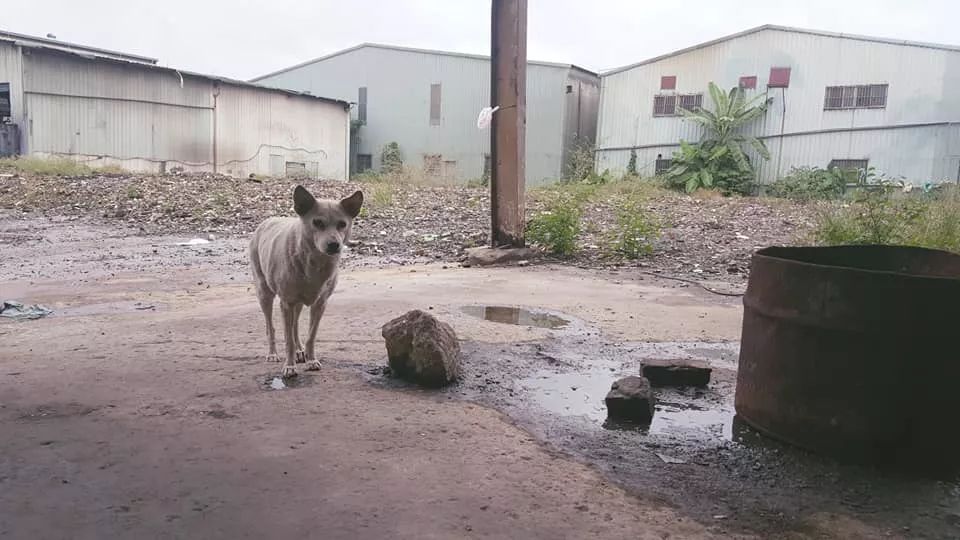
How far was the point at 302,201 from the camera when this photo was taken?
12.5 ft

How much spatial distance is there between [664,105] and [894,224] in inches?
745

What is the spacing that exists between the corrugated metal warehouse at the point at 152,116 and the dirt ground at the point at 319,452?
57.7 ft

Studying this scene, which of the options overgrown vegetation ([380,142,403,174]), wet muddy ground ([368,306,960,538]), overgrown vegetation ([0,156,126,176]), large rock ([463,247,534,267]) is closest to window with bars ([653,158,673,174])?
overgrown vegetation ([380,142,403,174])

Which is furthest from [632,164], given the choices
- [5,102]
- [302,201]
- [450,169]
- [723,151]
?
[302,201]

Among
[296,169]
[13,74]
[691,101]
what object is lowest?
[296,169]

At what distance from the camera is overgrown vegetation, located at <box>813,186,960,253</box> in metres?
7.05

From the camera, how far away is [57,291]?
698cm

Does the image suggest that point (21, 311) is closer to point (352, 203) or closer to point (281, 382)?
point (281, 382)

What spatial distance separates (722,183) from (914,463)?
69.9 ft

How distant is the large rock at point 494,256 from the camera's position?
912 centimetres

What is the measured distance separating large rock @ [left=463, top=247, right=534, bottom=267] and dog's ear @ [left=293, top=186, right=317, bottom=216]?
5337mm

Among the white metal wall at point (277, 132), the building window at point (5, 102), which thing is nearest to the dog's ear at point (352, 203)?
the building window at point (5, 102)

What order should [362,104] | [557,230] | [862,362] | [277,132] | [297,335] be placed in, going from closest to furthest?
[862,362] → [297,335] → [557,230] → [277,132] → [362,104]

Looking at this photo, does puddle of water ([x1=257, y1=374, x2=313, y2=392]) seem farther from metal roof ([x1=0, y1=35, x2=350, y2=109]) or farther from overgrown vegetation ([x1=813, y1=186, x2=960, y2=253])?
metal roof ([x1=0, y1=35, x2=350, y2=109])
